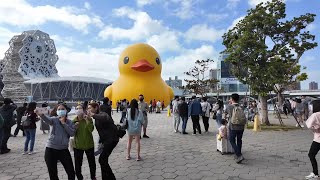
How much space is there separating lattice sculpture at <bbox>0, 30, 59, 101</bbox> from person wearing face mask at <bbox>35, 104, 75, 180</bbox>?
68.6 metres

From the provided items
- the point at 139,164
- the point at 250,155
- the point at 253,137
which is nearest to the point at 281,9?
the point at 253,137

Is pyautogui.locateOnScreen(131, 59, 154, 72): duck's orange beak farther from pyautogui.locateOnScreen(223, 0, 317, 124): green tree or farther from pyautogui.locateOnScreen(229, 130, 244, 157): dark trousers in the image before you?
pyautogui.locateOnScreen(229, 130, 244, 157): dark trousers

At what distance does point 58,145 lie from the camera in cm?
435

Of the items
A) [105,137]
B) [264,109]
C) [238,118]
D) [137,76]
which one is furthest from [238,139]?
[137,76]

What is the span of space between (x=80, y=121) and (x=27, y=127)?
3.69 meters

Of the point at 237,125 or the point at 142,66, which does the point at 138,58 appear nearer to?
the point at 142,66

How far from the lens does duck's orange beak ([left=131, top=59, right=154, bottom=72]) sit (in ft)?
69.8

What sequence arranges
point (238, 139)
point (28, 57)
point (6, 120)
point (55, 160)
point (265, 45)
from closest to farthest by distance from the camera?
point (55, 160)
point (238, 139)
point (6, 120)
point (265, 45)
point (28, 57)

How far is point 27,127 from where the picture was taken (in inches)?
301

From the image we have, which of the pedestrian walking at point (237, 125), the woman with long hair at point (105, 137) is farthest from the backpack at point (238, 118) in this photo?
the woman with long hair at point (105, 137)

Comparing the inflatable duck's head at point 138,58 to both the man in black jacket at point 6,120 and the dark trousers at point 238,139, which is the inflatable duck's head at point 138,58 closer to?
the man in black jacket at point 6,120

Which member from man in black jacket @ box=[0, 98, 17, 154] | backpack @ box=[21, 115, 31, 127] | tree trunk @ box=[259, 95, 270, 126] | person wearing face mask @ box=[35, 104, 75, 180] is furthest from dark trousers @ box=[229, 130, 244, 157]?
tree trunk @ box=[259, 95, 270, 126]

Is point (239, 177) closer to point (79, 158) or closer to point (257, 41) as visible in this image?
point (79, 158)

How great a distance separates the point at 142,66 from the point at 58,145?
17143mm
